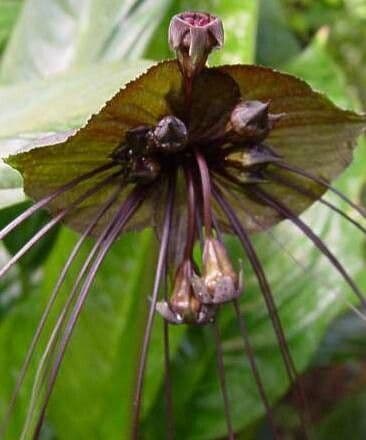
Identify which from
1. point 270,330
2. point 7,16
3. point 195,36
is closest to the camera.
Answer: point 195,36

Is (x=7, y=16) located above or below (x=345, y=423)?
above

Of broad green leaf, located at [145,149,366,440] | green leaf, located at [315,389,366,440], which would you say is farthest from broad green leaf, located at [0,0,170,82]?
green leaf, located at [315,389,366,440]

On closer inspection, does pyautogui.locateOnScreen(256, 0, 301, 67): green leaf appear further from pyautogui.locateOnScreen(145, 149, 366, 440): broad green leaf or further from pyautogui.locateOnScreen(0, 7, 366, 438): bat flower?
pyautogui.locateOnScreen(0, 7, 366, 438): bat flower

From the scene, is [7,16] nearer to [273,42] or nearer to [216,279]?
[273,42]

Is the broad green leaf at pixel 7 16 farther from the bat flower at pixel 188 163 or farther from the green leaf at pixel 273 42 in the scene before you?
the bat flower at pixel 188 163

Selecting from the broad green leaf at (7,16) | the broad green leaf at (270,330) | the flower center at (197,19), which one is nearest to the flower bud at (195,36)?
the flower center at (197,19)

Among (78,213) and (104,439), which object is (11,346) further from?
(78,213)

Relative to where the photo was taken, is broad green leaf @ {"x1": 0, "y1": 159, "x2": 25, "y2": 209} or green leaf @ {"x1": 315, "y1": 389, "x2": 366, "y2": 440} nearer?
broad green leaf @ {"x1": 0, "y1": 159, "x2": 25, "y2": 209}

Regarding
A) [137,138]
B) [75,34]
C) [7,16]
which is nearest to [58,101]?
[137,138]

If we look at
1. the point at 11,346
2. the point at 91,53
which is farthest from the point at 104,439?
the point at 91,53
